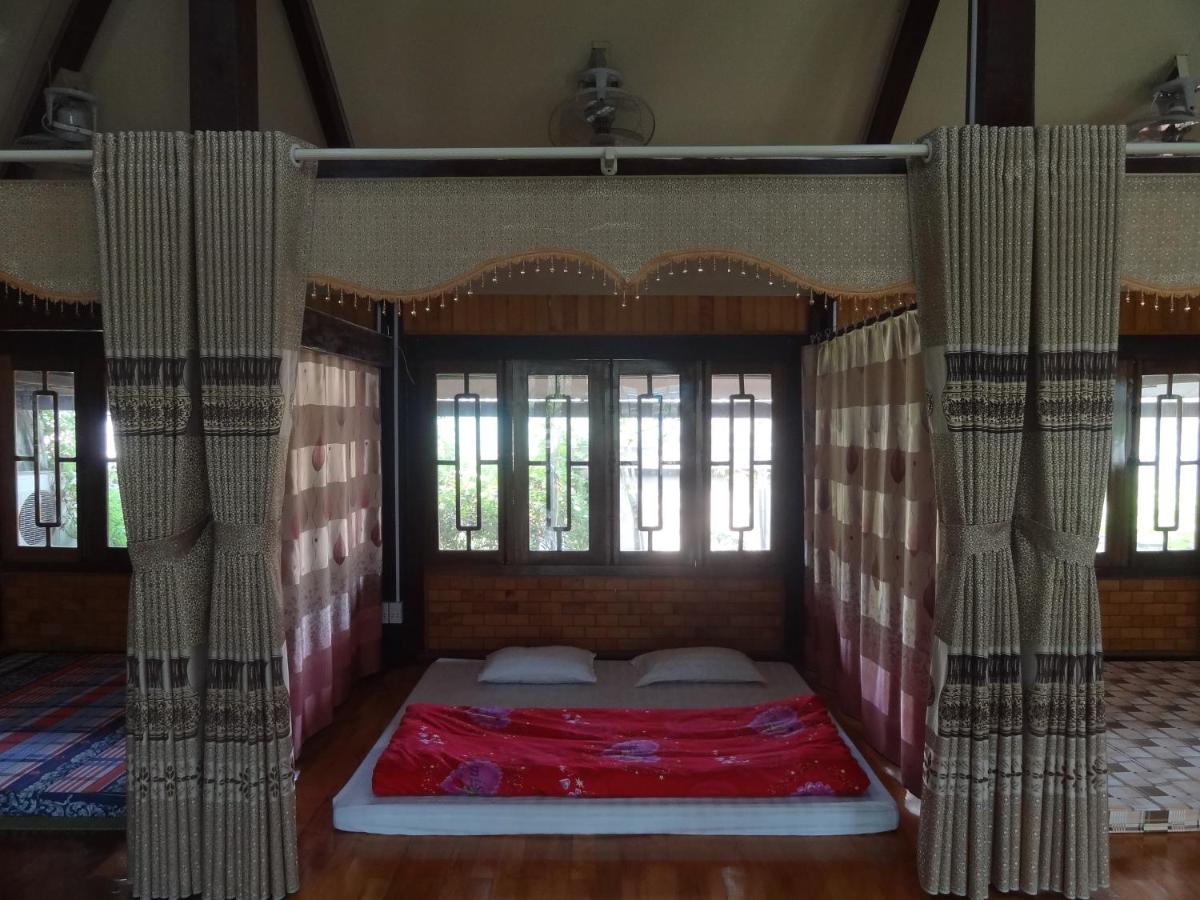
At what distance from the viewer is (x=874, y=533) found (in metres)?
3.70

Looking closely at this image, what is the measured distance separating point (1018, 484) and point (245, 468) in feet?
7.15

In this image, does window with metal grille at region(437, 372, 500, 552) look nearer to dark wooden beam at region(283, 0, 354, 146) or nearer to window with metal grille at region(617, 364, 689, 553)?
window with metal grille at region(617, 364, 689, 553)

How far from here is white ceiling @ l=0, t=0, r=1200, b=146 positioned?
351 centimetres

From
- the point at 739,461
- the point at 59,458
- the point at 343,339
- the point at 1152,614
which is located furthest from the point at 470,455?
the point at 1152,614

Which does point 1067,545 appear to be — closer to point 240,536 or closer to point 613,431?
point 240,536

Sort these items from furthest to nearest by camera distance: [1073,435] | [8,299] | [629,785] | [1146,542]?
[1146,542], [8,299], [629,785], [1073,435]

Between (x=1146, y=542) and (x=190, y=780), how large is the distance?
5.16 meters

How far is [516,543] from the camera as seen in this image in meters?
5.01

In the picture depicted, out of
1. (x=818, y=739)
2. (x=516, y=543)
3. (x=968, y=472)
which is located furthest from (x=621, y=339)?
(x=968, y=472)

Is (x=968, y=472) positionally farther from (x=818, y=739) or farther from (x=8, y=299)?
(x=8, y=299)

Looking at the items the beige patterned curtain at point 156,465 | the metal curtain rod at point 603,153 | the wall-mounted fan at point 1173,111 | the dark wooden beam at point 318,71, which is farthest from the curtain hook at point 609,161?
the wall-mounted fan at point 1173,111

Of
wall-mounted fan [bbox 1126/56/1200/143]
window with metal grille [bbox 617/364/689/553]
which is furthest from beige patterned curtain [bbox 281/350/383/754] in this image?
wall-mounted fan [bbox 1126/56/1200/143]

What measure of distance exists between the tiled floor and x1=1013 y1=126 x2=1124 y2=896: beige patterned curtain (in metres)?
0.84

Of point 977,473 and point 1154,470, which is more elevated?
point 977,473
